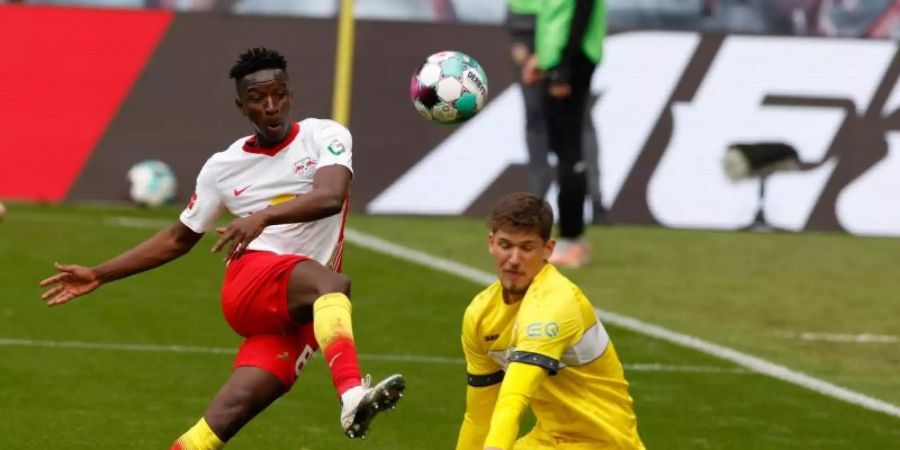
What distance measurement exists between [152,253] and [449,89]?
2.25m

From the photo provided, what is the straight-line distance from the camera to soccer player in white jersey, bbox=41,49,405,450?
735 cm

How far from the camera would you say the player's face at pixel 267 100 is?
7664 millimetres

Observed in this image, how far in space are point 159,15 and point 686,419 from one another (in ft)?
27.3

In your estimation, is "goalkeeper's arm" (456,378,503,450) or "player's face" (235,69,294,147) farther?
"player's face" (235,69,294,147)

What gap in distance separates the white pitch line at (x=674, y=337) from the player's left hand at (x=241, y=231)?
3908 millimetres

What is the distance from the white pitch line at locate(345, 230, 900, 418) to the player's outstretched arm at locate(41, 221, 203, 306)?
3.69 metres

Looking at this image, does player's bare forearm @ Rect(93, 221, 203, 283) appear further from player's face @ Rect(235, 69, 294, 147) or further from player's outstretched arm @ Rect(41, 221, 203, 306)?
player's face @ Rect(235, 69, 294, 147)

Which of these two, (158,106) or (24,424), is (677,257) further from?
(24,424)

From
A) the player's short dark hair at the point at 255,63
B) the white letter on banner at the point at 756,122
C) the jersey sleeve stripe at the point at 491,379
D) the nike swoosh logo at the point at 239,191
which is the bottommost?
the white letter on banner at the point at 756,122

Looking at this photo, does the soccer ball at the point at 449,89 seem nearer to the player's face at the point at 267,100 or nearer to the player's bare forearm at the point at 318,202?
the player's face at the point at 267,100

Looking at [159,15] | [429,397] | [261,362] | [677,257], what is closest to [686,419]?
[429,397]

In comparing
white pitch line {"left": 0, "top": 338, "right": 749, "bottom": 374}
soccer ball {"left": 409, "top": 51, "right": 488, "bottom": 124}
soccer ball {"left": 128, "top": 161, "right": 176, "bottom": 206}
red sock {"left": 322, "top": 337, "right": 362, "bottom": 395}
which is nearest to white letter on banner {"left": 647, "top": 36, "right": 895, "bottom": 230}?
soccer ball {"left": 128, "top": 161, "right": 176, "bottom": 206}

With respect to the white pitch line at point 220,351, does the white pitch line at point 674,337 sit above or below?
below

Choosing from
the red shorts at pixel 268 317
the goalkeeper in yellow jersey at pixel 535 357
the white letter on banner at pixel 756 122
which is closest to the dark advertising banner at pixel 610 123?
the white letter on banner at pixel 756 122
